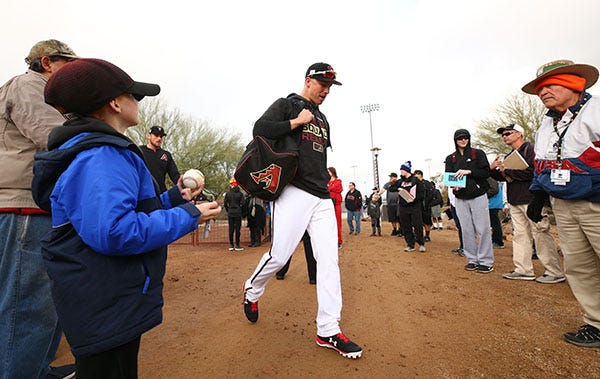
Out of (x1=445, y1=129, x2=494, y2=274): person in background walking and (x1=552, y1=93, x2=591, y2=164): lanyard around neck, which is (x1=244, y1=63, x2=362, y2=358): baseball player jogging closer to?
(x1=552, y1=93, x2=591, y2=164): lanyard around neck

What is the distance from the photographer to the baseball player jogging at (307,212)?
2.46 metres

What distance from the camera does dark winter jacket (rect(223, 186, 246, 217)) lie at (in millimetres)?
9284

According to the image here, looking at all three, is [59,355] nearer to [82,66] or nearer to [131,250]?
[131,250]

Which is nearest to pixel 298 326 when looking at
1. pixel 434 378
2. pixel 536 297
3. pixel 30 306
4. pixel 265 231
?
pixel 434 378

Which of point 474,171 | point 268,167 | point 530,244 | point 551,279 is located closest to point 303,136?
point 268,167

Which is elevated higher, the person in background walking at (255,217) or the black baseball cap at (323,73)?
the black baseball cap at (323,73)

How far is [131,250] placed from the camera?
1.16 meters

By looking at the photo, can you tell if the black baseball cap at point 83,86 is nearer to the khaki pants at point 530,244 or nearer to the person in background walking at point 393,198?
the khaki pants at point 530,244

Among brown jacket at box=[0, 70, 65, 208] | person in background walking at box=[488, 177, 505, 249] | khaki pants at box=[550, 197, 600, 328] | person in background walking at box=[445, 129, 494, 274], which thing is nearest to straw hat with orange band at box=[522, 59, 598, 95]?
khaki pants at box=[550, 197, 600, 328]

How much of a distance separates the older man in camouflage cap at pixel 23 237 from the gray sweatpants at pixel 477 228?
18.5 feet

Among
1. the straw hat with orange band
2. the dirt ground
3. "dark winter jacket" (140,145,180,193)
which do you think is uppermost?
the straw hat with orange band

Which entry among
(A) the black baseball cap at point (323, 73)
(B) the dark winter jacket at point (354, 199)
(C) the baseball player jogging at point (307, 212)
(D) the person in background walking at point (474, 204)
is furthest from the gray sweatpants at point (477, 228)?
(B) the dark winter jacket at point (354, 199)

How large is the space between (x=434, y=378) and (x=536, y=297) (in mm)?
2513

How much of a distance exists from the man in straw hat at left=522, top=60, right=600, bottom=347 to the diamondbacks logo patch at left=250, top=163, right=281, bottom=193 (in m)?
2.50
